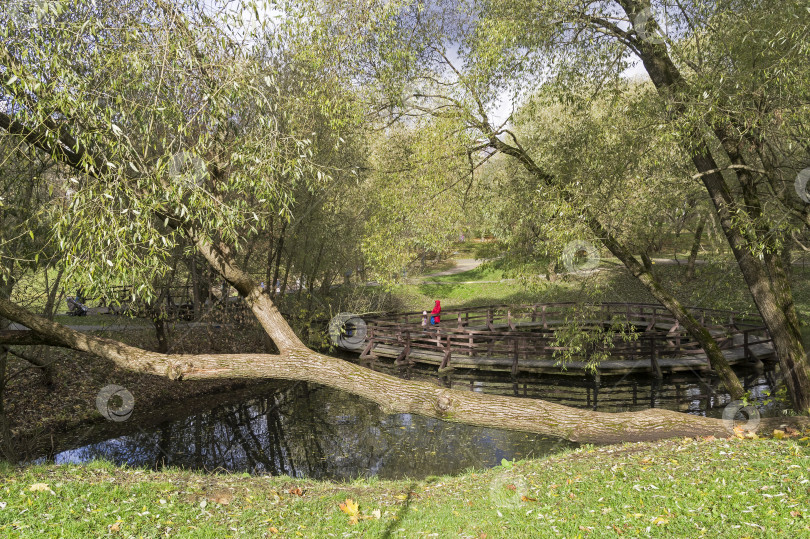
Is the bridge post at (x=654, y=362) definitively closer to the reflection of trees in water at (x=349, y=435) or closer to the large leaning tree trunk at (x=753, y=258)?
the reflection of trees in water at (x=349, y=435)

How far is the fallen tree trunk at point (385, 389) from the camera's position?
6.62 metres

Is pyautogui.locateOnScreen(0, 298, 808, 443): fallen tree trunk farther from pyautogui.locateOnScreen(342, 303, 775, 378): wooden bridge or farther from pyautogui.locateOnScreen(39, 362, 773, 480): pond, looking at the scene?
pyautogui.locateOnScreen(342, 303, 775, 378): wooden bridge

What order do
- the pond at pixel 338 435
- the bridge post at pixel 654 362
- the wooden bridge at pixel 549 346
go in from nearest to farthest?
the pond at pixel 338 435 → the bridge post at pixel 654 362 → the wooden bridge at pixel 549 346

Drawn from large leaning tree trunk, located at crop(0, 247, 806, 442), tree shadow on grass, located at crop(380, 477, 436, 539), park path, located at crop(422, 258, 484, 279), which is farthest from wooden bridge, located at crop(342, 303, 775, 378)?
park path, located at crop(422, 258, 484, 279)

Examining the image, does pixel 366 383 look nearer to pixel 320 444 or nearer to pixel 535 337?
pixel 320 444

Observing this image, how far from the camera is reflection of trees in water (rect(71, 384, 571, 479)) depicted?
10062 millimetres

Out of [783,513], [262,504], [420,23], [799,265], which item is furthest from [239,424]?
[799,265]

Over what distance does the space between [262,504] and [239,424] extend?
24.6 feet

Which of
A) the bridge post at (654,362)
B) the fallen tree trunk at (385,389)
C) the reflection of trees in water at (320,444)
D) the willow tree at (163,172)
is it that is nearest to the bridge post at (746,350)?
the bridge post at (654,362)

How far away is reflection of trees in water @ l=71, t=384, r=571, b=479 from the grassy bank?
9.66 ft

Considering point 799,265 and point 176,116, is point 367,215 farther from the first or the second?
point 799,265

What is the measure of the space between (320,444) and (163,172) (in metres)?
7.58

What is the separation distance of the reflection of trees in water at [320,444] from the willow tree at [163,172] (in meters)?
3.42

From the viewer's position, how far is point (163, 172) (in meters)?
5.68
